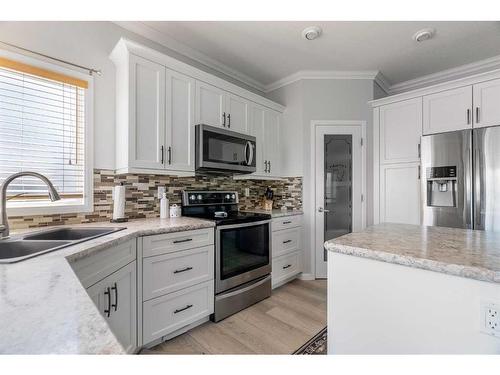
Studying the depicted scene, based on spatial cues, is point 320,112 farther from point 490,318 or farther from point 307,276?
point 490,318

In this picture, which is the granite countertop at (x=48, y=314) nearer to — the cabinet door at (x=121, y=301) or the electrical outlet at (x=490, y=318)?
the cabinet door at (x=121, y=301)

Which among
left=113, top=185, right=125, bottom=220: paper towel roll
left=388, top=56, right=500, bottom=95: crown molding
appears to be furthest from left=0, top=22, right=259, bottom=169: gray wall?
left=388, top=56, right=500, bottom=95: crown molding

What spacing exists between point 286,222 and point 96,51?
2414 millimetres

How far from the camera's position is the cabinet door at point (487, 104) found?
7.60 ft

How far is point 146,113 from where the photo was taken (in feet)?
6.82

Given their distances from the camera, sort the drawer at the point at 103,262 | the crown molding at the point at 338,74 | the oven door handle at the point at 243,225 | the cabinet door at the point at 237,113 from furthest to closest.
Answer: the crown molding at the point at 338,74 < the cabinet door at the point at 237,113 < the oven door handle at the point at 243,225 < the drawer at the point at 103,262

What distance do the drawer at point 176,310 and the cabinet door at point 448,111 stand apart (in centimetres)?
271

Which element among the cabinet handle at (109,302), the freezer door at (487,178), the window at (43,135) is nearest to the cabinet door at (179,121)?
the window at (43,135)

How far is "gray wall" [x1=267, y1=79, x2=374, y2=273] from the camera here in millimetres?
3191

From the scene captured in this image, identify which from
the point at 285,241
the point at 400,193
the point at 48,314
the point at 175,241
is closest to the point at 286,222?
the point at 285,241

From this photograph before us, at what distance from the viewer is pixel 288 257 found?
9.71 ft

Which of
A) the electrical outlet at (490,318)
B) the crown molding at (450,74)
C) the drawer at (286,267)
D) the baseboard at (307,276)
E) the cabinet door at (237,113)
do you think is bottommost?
the baseboard at (307,276)
